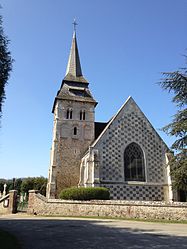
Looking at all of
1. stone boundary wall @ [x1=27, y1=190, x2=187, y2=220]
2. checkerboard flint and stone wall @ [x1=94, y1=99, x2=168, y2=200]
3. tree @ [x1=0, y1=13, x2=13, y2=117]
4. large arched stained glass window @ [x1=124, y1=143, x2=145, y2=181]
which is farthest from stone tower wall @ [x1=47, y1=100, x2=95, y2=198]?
tree @ [x1=0, y1=13, x2=13, y2=117]

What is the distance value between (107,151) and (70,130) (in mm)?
7229

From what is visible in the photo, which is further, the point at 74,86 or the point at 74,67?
the point at 74,67

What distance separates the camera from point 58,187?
88.6ft

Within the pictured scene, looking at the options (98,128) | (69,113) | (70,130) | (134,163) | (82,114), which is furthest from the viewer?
(98,128)

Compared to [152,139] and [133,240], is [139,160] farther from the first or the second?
[133,240]

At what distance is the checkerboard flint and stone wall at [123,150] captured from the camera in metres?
23.4

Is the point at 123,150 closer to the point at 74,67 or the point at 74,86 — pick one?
the point at 74,86

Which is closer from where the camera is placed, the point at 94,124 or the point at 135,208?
the point at 135,208

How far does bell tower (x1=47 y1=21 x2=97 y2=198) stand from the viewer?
2760 cm

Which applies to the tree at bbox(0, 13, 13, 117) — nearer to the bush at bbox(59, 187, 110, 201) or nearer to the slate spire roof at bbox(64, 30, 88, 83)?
the bush at bbox(59, 187, 110, 201)

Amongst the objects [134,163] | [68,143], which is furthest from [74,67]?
[134,163]

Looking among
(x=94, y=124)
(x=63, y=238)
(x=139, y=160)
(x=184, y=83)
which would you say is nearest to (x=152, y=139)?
(x=139, y=160)

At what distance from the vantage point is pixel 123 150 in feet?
82.6

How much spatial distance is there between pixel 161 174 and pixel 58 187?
11.4 m
